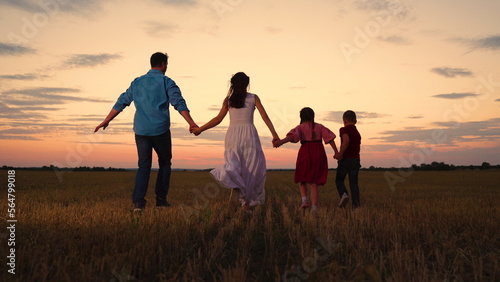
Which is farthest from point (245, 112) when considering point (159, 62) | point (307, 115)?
point (159, 62)

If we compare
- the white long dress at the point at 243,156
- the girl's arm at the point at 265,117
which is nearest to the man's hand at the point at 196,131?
the white long dress at the point at 243,156

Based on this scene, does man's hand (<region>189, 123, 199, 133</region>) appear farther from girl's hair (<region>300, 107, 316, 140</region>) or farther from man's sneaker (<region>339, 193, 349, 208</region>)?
man's sneaker (<region>339, 193, 349, 208</region>)

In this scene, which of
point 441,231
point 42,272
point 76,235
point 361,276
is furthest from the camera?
point 441,231

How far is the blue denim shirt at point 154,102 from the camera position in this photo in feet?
25.9

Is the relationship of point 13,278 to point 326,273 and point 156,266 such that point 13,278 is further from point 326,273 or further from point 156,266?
point 326,273

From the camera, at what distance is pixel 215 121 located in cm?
787

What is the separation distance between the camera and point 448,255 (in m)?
4.69

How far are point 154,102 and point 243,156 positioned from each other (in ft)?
6.17

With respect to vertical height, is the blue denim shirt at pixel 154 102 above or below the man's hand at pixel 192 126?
above

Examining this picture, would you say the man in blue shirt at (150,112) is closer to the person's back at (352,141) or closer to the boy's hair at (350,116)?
the person's back at (352,141)

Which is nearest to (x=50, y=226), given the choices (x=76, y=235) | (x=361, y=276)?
(x=76, y=235)

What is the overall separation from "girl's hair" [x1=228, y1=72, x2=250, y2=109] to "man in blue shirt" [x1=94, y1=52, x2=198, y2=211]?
0.85 m

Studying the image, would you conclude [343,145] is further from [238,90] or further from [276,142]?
[238,90]

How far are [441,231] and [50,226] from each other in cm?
513
